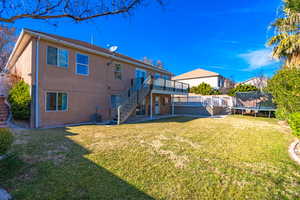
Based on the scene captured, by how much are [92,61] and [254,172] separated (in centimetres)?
1122

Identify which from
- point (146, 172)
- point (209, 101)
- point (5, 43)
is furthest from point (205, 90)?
point (5, 43)

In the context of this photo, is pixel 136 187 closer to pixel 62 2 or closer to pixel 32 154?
pixel 32 154

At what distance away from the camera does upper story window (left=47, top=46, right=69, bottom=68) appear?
28.9ft

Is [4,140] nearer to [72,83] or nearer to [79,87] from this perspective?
[72,83]

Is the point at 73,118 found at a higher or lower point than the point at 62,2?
lower

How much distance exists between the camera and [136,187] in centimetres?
280

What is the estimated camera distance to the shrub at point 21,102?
27.4 ft

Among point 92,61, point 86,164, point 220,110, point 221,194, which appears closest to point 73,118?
point 92,61

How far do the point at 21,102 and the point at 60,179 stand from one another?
803cm

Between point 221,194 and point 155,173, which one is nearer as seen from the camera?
point 221,194

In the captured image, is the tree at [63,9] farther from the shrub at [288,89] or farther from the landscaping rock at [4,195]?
the shrub at [288,89]

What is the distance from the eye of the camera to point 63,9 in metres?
3.45

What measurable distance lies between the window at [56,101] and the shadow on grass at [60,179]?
5054 millimetres

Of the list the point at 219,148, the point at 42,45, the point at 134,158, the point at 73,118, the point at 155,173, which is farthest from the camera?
the point at 73,118
